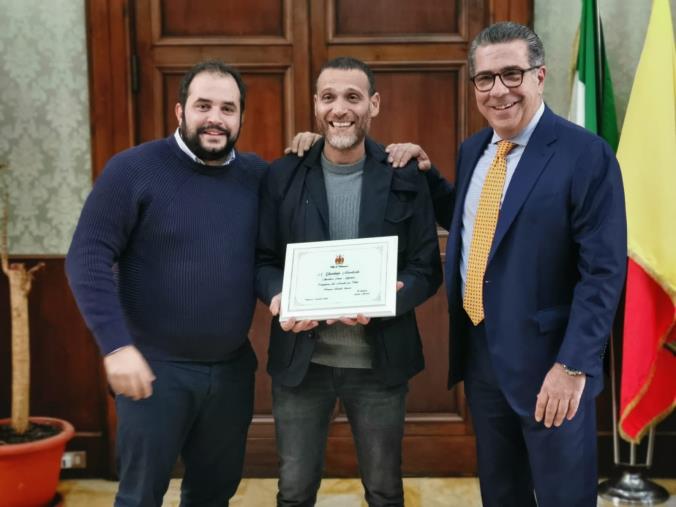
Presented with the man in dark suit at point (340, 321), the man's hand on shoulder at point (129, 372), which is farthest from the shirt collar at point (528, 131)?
the man's hand on shoulder at point (129, 372)

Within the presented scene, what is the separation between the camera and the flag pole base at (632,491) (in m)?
2.75

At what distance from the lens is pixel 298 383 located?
75.1 inches

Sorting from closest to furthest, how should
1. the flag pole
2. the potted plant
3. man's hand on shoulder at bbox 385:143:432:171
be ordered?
man's hand on shoulder at bbox 385:143:432:171 → the potted plant → the flag pole

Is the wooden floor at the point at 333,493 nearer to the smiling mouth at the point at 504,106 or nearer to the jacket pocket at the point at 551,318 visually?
the jacket pocket at the point at 551,318

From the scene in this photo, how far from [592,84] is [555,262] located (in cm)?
115

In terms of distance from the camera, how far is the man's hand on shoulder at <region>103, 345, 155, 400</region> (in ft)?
5.62

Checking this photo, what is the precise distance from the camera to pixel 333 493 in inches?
114

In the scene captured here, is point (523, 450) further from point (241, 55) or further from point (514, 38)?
point (241, 55)

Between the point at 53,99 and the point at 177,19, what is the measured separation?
0.54m

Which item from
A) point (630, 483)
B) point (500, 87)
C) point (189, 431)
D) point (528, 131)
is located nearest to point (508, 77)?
point (500, 87)

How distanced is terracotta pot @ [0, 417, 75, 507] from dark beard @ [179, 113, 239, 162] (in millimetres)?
1291

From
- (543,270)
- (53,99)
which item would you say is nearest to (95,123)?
(53,99)

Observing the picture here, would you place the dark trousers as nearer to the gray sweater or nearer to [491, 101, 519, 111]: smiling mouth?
the gray sweater

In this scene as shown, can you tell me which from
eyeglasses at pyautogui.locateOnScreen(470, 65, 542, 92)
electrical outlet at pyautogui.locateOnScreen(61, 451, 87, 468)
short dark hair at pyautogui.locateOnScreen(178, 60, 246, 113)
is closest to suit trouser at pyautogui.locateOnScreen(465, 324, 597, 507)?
eyeglasses at pyautogui.locateOnScreen(470, 65, 542, 92)
